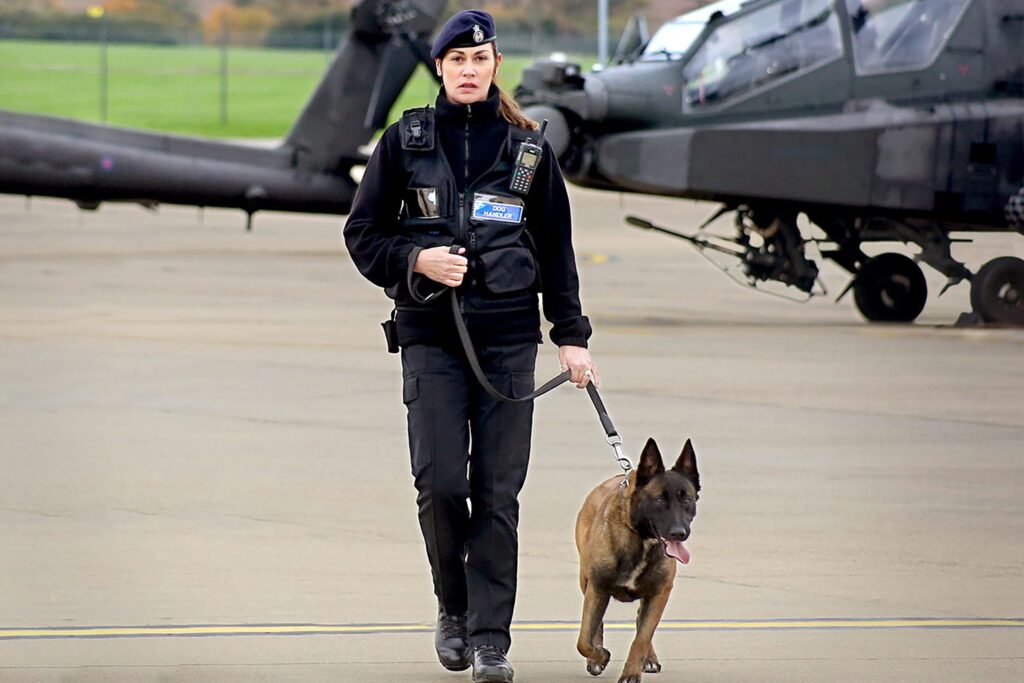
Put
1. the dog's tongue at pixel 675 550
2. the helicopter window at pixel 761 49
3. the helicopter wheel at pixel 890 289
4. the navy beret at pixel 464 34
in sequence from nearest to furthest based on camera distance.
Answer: the dog's tongue at pixel 675 550 < the navy beret at pixel 464 34 < the helicopter window at pixel 761 49 < the helicopter wheel at pixel 890 289

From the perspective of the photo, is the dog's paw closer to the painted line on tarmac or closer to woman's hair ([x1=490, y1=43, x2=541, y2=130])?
the painted line on tarmac

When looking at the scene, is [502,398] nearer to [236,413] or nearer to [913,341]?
[236,413]

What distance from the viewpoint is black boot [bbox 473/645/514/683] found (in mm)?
5680

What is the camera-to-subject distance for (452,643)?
5895 millimetres

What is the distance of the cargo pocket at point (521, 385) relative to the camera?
5.86m

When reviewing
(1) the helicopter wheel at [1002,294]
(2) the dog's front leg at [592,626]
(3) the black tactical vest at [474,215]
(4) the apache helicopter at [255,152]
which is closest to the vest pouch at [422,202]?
(3) the black tactical vest at [474,215]

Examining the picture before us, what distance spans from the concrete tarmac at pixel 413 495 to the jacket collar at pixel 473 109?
5.39ft

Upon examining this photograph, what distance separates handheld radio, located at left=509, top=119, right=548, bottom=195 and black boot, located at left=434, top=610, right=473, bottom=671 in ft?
4.21

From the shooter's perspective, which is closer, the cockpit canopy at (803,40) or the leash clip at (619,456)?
the leash clip at (619,456)

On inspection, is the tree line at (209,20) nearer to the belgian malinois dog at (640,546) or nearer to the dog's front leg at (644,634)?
the belgian malinois dog at (640,546)

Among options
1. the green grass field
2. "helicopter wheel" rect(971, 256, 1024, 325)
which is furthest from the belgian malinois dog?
the green grass field

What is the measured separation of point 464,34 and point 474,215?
20.3 inches

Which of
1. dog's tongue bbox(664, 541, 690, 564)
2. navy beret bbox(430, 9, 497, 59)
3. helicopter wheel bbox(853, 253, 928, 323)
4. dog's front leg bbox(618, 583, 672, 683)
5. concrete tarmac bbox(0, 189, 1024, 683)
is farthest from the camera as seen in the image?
helicopter wheel bbox(853, 253, 928, 323)

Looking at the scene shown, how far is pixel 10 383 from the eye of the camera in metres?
12.9
